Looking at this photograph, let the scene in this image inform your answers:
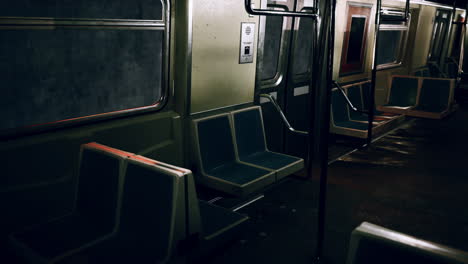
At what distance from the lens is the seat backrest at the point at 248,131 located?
4.05 metres

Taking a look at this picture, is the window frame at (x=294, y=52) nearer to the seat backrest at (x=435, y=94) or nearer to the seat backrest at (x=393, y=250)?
the seat backrest at (x=435, y=94)

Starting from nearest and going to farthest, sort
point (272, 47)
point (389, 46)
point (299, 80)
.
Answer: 1. point (272, 47)
2. point (299, 80)
3. point (389, 46)

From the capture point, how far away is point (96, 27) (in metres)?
2.89

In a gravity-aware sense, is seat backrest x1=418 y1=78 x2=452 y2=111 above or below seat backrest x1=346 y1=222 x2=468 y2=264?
below

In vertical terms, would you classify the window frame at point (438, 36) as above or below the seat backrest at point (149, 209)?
above

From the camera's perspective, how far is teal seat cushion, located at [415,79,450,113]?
7.66m

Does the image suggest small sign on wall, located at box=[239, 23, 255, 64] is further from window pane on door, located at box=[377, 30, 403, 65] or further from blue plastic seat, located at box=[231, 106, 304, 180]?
window pane on door, located at box=[377, 30, 403, 65]

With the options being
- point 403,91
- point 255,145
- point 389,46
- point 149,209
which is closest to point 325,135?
point 149,209

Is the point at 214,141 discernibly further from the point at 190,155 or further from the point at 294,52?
the point at 294,52

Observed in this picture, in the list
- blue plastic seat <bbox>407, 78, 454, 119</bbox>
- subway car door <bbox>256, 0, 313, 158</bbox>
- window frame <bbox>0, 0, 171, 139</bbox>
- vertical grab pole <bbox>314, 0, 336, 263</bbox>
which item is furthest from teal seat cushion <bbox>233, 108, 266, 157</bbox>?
blue plastic seat <bbox>407, 78, 454, 119</bbox>

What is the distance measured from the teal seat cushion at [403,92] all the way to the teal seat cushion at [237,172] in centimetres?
489

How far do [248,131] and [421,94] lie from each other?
16.0 ft

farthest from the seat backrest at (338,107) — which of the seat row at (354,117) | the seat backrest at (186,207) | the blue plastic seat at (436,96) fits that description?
the seat backrest at (186,207)

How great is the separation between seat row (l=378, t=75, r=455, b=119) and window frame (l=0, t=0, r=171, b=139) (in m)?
5.06
